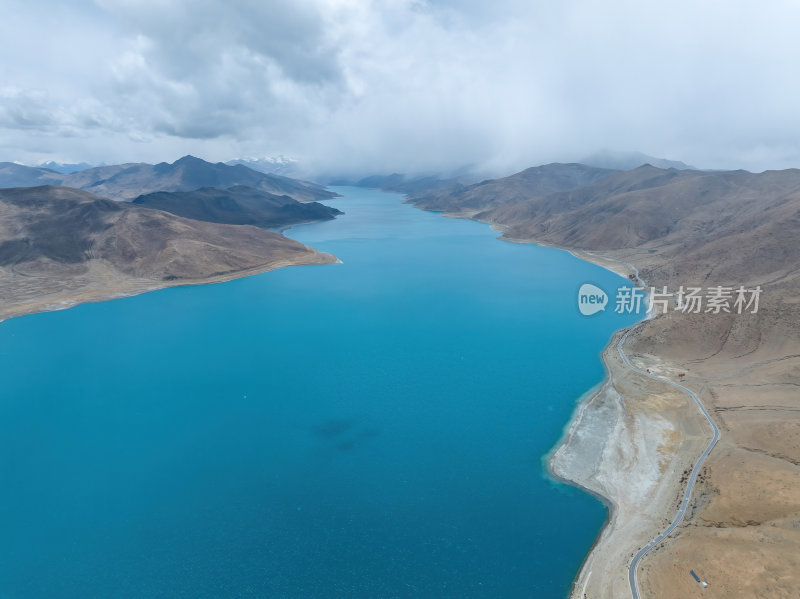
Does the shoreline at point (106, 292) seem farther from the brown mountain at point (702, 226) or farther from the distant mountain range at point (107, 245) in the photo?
the brown mountain at point (702, 226)

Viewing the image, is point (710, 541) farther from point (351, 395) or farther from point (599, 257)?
point (599, 257)

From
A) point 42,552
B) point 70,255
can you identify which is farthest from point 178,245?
point 42,552

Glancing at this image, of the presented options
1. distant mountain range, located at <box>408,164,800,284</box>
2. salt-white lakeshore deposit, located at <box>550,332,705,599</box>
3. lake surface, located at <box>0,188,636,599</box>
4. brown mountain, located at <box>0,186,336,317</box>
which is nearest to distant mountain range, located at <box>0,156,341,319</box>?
brown mountain, located at <box>0,186,336,317</box>

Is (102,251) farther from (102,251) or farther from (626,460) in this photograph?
(626,460)

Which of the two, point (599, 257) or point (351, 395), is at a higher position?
point (599, 257)

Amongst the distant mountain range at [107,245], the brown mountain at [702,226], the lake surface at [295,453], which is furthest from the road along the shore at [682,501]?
the distant mountain range at [107,245]

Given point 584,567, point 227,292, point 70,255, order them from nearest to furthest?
point 584,567
point 227,292
point 70,255
